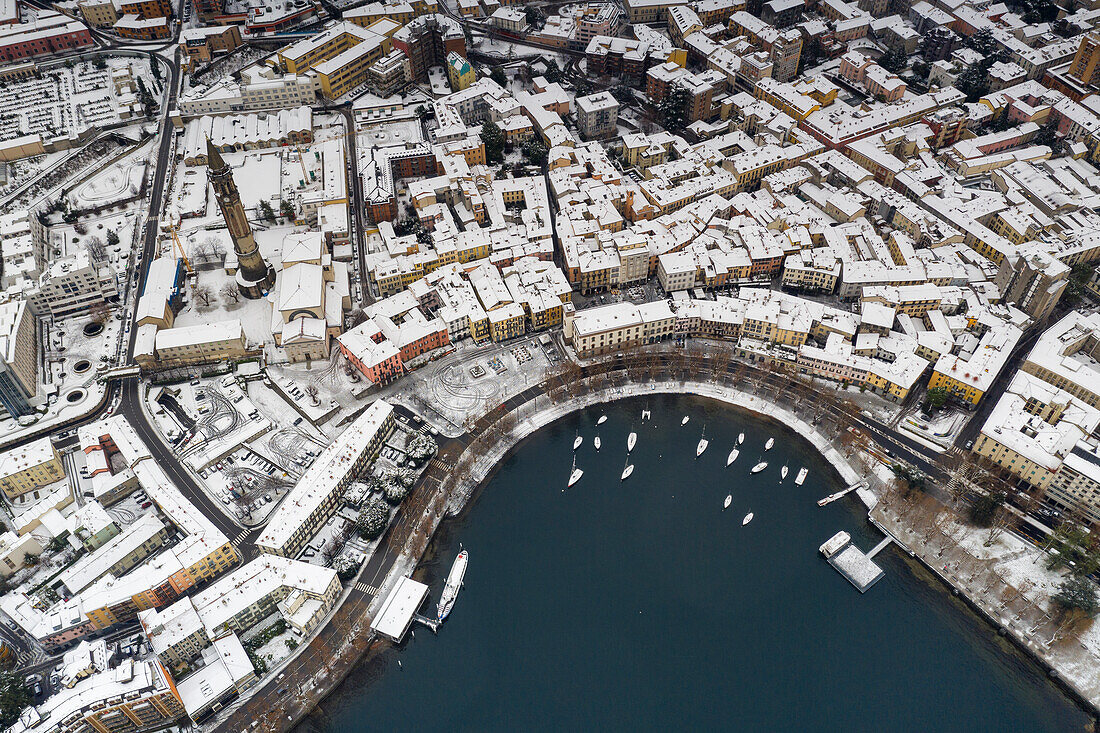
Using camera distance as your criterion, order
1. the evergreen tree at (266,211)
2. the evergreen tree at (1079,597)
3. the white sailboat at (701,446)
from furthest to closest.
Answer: the evergreen tree at (266,211) → the white sailboat at (701,446) → the evergreen tree at (1079,597)

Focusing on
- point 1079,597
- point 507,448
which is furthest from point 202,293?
point 1079,597

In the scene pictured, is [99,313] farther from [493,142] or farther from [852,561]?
[852,561]

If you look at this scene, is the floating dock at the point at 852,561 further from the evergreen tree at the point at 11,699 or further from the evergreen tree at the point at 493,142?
the evergreen tree at the point at 493,142

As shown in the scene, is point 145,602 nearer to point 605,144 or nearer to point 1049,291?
point 605,144

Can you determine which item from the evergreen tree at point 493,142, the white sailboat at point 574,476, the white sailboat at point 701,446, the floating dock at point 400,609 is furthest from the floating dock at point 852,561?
the evergreen tree at point 493,142

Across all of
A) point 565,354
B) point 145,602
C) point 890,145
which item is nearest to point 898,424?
point 565,354
